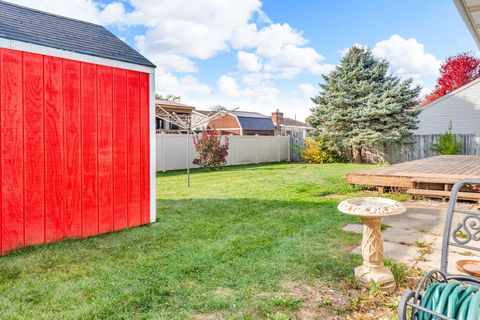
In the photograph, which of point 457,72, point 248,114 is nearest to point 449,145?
point 457,72

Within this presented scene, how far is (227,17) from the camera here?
10.2 metres

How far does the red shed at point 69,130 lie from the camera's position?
334 centimetres

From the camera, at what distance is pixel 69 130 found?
374cm

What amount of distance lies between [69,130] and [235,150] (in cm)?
1062

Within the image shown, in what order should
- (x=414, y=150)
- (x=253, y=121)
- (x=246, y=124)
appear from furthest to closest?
(x=253, y=121) → (x=246, y=124) → (x=414, y=150)

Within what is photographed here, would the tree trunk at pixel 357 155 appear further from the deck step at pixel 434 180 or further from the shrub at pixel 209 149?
the deck step at pixel 434 180

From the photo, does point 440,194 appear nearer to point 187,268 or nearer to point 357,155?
point 187,268

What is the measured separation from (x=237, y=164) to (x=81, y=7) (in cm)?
846

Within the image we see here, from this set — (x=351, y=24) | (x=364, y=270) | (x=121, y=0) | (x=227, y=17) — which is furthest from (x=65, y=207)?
(x=351, y=24)

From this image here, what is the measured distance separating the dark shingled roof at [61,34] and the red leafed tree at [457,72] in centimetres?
2304

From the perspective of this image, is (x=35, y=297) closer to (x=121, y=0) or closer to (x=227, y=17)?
(x=121, y=0)

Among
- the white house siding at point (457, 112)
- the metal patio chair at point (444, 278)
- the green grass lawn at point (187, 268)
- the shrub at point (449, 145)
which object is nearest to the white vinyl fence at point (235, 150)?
the green grass lawn at point (187, 268)

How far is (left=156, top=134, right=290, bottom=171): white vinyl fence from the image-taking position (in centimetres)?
1155

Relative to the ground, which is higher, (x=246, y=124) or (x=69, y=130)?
(x=246, y=124)
